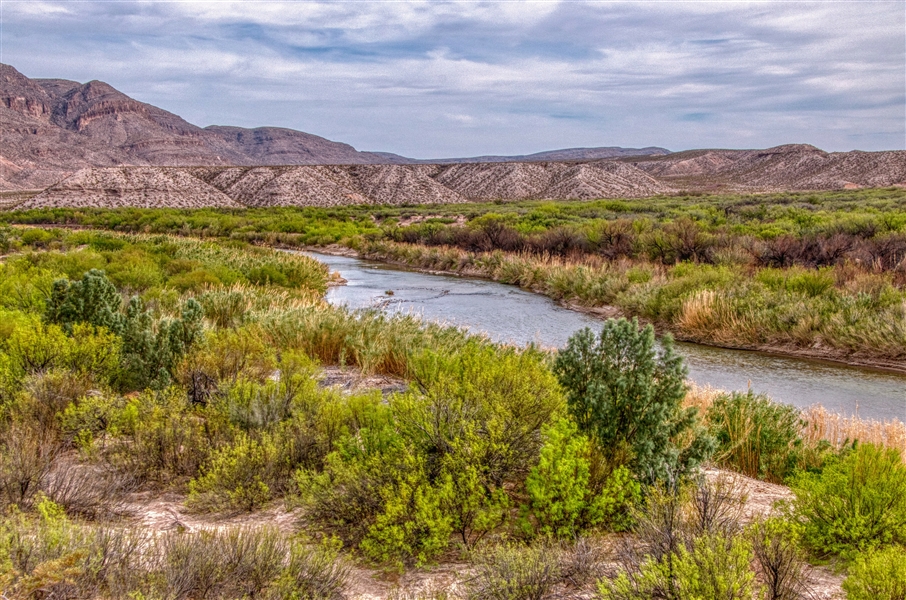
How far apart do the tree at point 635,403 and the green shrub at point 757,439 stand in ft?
4.88

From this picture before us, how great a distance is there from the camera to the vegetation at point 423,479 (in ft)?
10.2

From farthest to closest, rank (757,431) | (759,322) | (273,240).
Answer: (273,240), (759,322), (757,431)

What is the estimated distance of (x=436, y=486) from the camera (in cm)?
404

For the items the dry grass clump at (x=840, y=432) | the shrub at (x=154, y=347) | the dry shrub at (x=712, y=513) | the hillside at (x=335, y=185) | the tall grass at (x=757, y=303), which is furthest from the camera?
the hillside at (x=335, y=185)

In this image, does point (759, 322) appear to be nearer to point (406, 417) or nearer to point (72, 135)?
point (406, 417)

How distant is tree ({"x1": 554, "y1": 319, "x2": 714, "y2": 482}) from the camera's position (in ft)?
14.0

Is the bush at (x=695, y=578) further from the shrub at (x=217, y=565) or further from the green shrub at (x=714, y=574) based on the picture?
the shrub at (x=217, y=565)

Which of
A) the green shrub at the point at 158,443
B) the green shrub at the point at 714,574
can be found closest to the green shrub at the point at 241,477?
the green shrub at the point at 158,443

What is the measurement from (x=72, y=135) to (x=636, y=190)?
5154 inches

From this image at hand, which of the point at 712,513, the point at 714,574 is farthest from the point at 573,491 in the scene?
the point at 714,574

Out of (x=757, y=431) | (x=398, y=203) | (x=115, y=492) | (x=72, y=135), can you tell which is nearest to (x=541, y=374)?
(x=757, y=431)

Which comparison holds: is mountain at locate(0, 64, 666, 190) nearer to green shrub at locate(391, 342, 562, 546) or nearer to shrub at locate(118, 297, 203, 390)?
shrub at locate(118, 297, 203, 390)

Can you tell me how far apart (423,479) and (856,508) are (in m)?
2.56

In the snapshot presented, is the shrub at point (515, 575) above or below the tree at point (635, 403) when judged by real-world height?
below
